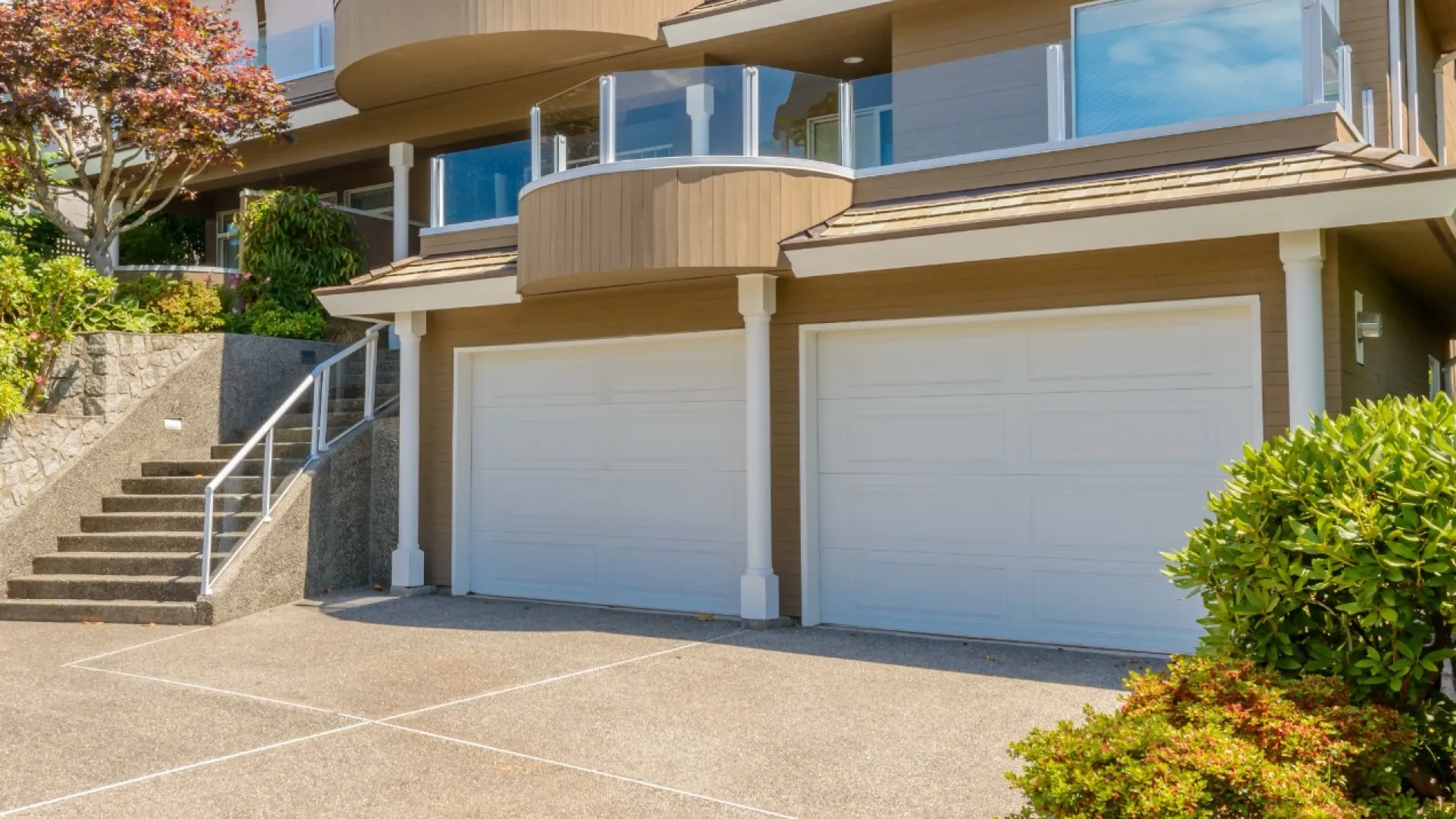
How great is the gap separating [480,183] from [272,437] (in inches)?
126

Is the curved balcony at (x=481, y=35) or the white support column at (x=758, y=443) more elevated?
the curved balcony at (x=481, y=35)

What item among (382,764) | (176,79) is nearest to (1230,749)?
(382,764)

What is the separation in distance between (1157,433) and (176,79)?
41.0 ft

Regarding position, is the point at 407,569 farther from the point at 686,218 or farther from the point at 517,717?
the point at 517,717

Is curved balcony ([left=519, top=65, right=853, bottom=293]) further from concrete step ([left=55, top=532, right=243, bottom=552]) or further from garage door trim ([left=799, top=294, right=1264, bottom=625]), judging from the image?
concrete step ([left=55, top=532, right=243, bottom=552])

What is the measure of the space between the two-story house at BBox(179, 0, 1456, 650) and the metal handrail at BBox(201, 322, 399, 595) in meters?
0.84

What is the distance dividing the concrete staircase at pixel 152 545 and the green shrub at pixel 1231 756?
8709 mm

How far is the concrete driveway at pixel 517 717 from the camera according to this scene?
5.45 m

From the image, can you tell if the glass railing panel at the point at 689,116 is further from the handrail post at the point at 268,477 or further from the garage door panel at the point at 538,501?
the handrail post at the point at 268,477

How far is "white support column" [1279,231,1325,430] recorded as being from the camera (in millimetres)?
7828

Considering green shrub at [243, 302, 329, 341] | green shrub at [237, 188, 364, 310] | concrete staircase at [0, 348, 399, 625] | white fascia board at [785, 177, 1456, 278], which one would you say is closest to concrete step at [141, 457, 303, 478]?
concrete staircase at [0, 348, 399, 625]

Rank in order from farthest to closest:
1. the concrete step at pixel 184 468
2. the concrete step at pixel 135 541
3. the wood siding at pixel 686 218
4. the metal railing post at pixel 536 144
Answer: the concrete step at pixel 184 468
the concrete step at pixel 135 541
the metal railing post at pixel 536 144
the wood siding at pixel 686 218

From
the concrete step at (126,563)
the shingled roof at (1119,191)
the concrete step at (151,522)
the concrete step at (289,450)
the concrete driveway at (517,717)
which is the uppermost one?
the shingled roof at (1119,191)

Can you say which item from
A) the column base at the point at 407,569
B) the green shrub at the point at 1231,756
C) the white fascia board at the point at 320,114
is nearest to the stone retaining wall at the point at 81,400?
the column base at the point at 407,569
